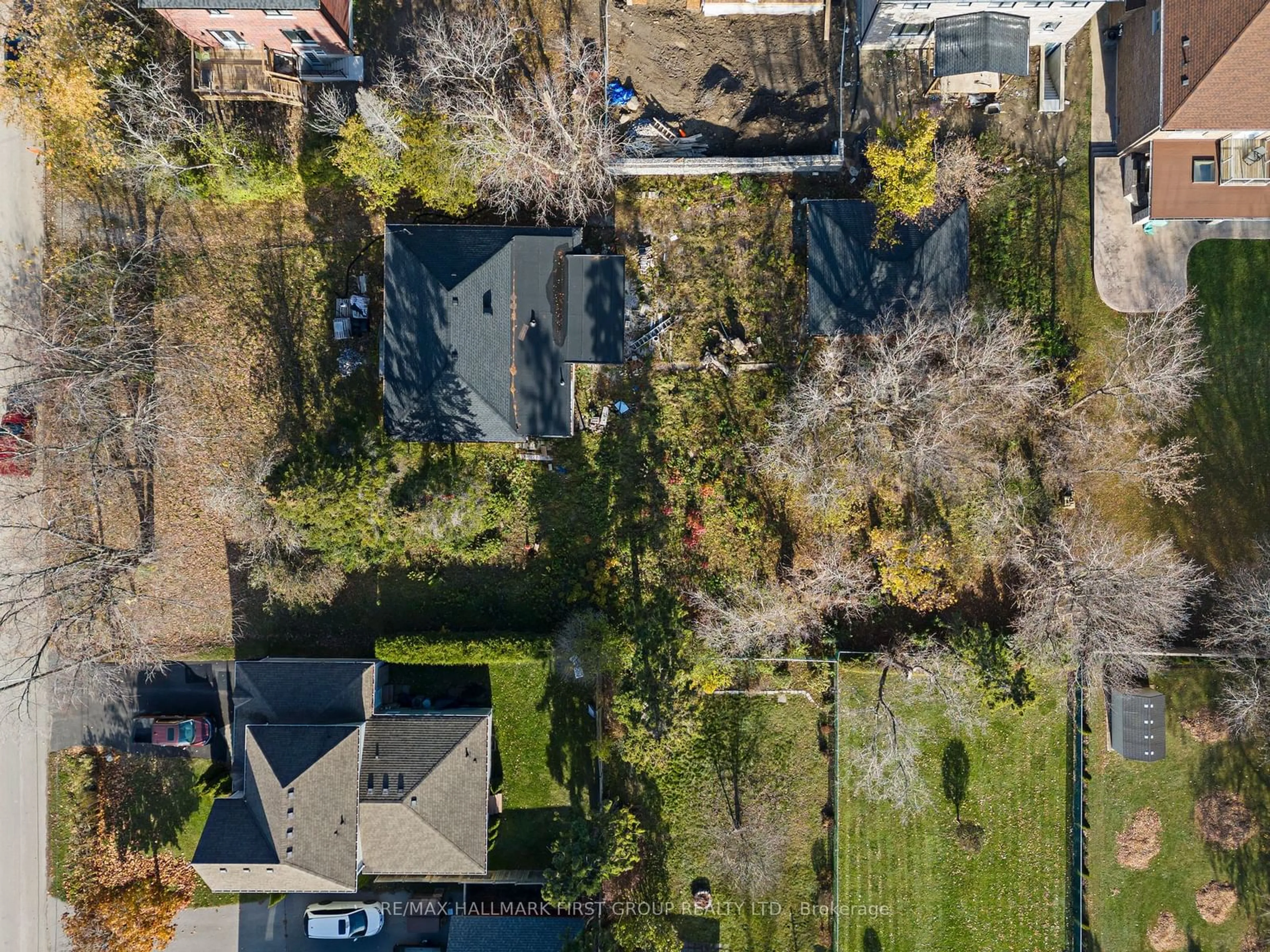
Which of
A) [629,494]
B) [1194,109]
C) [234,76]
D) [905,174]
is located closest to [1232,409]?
[1194,109]

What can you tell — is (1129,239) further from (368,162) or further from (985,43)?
(368,162)

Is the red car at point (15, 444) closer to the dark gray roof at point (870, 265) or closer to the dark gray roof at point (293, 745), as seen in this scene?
the dark gray roof at point (293, 745)

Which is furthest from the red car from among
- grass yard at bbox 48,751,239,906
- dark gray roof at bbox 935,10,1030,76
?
dark gray roof at bbox 935,10,1030,76

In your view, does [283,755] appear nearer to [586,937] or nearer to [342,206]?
[586,937]

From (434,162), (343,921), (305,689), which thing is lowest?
(343,921)

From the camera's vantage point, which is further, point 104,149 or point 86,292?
point 86,292

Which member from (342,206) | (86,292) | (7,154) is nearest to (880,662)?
(342,206)
